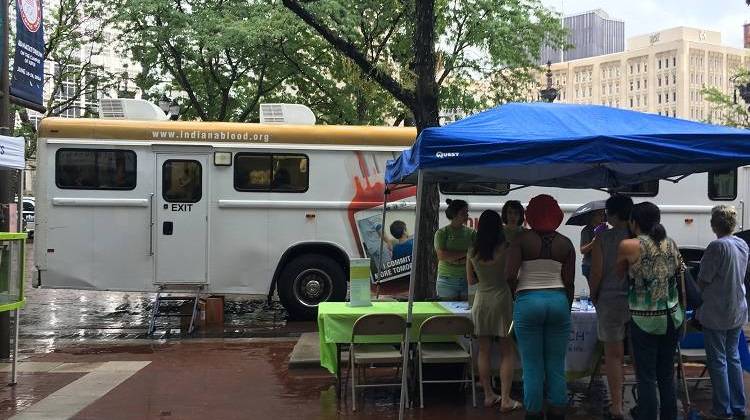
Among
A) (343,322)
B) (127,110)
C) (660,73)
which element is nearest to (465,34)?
(127,110)

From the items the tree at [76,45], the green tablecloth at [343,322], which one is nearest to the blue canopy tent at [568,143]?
the green tablecloth at [343,322]

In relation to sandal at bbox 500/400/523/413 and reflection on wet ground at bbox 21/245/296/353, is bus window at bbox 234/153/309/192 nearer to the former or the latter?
reflection on wet ground at bbox 21/245/296/353

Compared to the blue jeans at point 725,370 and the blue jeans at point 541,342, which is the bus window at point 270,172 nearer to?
the blue jeans at point 541,342

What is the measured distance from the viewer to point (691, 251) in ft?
37.7

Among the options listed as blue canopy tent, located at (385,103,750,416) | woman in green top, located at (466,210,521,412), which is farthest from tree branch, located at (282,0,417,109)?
woman in green top, located at (466,210,521,412)

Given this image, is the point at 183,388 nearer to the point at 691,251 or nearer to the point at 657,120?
the point at 657,120

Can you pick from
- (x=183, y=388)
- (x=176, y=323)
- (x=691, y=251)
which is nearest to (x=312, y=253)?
(x=176, y=323)

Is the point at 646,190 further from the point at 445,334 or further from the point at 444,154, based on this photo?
the point at 444,154

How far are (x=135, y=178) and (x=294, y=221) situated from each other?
2.40 m

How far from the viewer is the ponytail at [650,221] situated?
5316 millimetres

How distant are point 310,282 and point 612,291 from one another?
609cm

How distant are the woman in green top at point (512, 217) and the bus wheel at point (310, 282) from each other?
4894 millimetres

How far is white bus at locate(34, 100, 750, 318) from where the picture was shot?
1055cm

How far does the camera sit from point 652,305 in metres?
5.24
